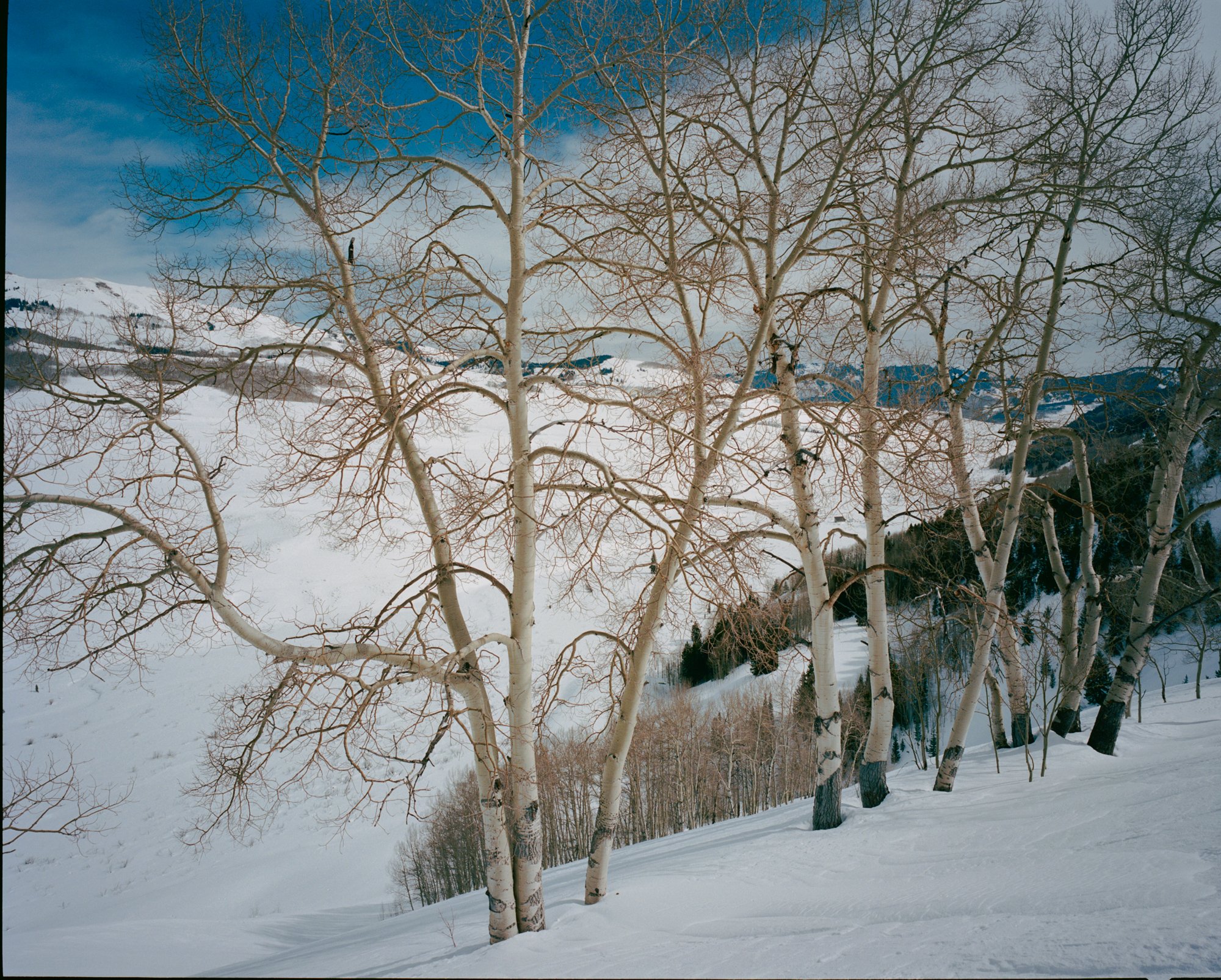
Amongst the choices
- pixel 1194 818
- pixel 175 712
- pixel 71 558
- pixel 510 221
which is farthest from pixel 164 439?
pixel 1194 818

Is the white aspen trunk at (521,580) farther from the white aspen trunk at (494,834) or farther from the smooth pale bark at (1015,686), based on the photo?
the smooth pale bark at (1015,686)

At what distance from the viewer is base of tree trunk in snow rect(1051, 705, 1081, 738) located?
399 inches

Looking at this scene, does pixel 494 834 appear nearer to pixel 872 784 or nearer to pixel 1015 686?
pixel 872 784

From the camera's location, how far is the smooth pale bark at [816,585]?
6352 millimetres

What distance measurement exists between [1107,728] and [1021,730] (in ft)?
3.47

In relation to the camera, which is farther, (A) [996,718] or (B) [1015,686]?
(A) [996,718]

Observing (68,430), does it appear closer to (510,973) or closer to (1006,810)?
(510,973)

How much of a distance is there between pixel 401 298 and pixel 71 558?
11.1ft

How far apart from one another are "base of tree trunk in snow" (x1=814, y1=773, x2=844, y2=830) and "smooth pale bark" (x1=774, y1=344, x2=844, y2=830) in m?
0.14

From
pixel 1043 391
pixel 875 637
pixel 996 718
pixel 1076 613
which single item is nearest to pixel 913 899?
pixel 875 637

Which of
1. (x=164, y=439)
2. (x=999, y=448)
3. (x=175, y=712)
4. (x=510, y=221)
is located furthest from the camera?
(x=164, y=439)

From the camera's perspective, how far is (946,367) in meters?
8.44

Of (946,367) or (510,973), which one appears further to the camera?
(946,367)

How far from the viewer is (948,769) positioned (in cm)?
783
